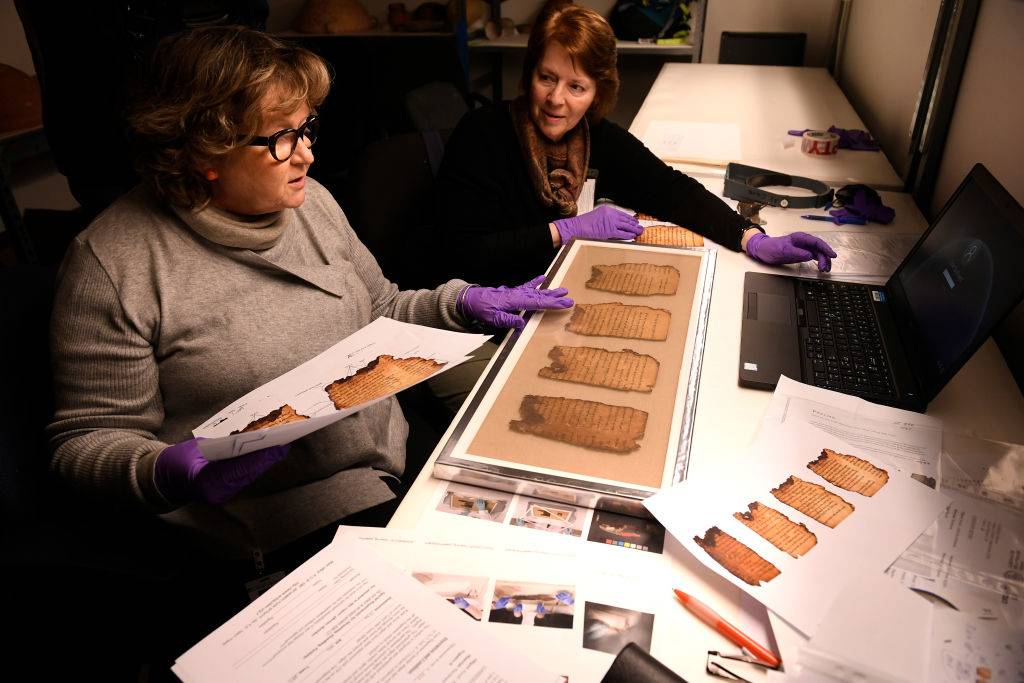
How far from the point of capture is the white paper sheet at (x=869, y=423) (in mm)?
876

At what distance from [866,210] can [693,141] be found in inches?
28.7

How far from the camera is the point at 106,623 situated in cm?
96

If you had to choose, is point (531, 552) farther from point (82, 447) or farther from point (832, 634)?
point (82, 447)

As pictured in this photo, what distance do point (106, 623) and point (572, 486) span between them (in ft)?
2.30

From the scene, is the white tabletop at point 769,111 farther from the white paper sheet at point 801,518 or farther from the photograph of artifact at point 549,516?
the photograph of artifact at point 549,516

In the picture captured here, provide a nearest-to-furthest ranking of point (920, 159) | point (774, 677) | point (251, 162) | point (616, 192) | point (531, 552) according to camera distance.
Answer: point (774, 677) < point (531, 552) < point (251, 162) < point (920, 159) < point (616, 192)

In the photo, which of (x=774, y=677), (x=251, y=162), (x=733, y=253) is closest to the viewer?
(x=774, y=677)

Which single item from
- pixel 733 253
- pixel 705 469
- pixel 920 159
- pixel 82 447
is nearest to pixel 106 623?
pixel 82 447

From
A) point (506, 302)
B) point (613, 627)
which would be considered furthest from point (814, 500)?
point (506, 302)

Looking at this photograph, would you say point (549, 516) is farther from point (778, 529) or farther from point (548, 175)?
point (548, 175)

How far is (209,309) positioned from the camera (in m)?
1.10

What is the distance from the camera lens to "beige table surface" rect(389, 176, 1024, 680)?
A: 0.73 metres

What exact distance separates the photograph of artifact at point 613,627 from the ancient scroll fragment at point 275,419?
48cm

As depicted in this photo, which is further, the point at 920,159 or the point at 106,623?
the point at 920,159
